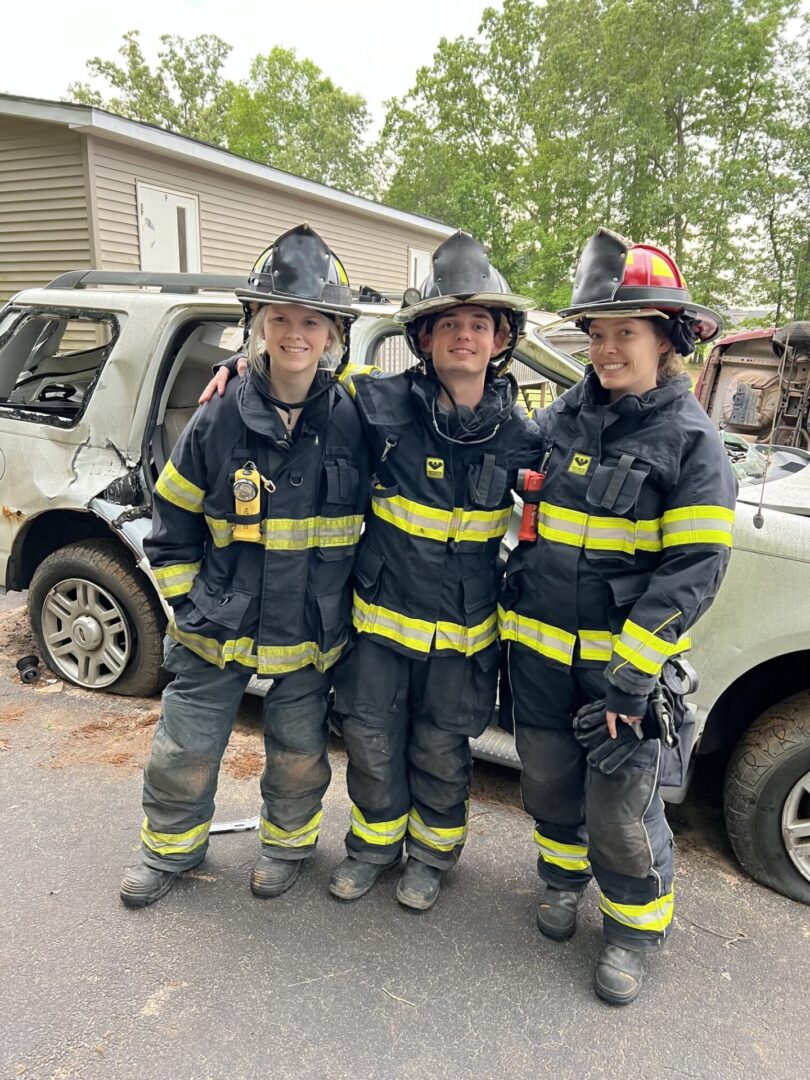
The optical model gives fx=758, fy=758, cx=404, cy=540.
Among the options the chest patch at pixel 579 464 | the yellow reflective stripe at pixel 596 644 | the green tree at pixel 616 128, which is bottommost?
the yellow reflective stripe at pixel 596 644

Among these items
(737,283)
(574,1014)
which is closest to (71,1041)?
(574,1014)

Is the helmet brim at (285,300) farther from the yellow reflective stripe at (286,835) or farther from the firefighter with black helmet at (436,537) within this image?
the yellow reflective stripe at (286,835)

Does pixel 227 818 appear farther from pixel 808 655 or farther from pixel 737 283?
pixel 737 283

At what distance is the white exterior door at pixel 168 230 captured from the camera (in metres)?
9.91

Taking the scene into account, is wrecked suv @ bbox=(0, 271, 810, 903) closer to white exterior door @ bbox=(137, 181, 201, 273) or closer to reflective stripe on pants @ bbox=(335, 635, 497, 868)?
reflective stripe on pants @ bbox=(335, 635, 497, 868)

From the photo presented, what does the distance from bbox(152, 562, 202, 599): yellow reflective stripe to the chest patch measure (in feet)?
3.91

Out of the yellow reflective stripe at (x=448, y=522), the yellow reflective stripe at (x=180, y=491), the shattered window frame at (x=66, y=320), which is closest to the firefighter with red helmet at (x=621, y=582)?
the yellow reflective stripe at (x=448, y=522)

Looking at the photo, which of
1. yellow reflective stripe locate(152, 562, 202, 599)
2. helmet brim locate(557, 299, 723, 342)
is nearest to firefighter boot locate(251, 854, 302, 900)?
yellow reflective stripe locate(152, 562, 202, 599)

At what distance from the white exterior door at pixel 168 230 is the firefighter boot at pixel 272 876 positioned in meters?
9.27

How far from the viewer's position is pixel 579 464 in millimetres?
2074

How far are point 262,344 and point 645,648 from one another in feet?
4.53

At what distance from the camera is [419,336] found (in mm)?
2299

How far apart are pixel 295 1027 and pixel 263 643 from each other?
1.03 metres

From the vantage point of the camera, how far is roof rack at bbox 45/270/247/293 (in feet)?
11.8
